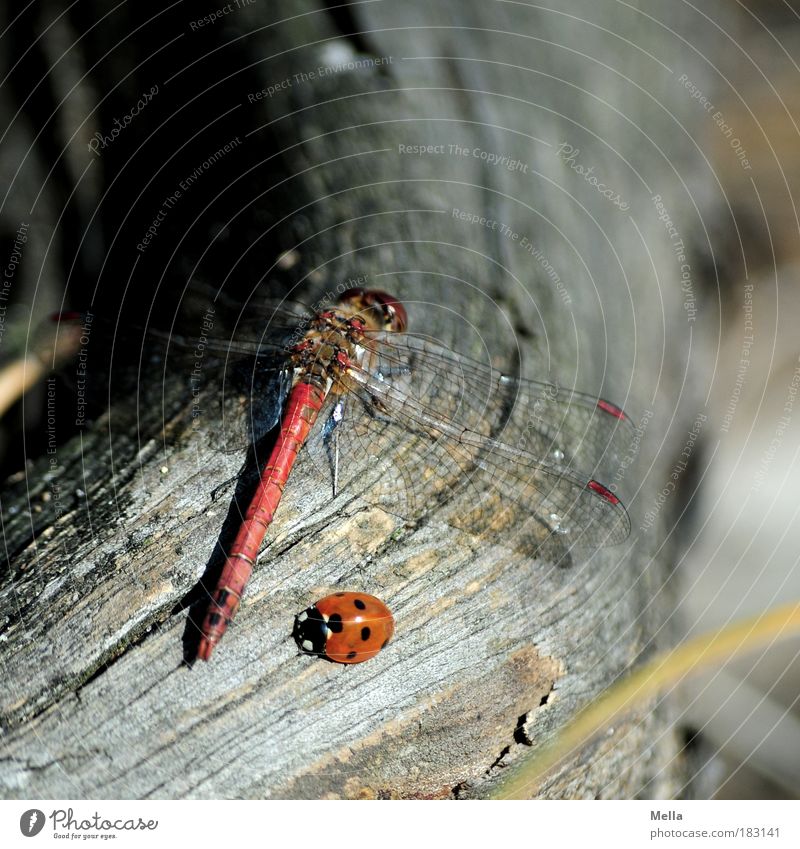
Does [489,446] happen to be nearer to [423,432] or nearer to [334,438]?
[423,432]

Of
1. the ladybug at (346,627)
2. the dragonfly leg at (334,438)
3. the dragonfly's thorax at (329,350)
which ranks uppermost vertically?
the dragonfly's thorax at (329,350)

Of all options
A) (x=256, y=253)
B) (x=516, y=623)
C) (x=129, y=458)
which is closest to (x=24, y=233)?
(x=256, y=253)

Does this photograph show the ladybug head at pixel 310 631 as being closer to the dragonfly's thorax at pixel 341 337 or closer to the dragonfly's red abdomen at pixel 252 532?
the dragonfly's red abdomen at pixel 252 532

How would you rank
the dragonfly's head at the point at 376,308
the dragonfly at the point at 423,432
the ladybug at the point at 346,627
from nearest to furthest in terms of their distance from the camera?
the ladybug at the point at 346,627 → the dragonfly at the point at 423,432 → the dragonfly's head at the point at 376,308

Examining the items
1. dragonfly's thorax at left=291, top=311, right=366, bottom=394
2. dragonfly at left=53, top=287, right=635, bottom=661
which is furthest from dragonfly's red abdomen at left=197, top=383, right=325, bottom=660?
dragonfly's thorax at left=291, top=311, right=366, bottom=394

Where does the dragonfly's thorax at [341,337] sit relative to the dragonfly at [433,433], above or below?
above

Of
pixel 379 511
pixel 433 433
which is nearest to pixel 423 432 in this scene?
pixel 433 433

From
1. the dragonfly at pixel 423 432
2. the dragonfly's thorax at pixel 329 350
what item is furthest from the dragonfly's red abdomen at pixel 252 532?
the dragonfly's thorax at pixel 329 350
